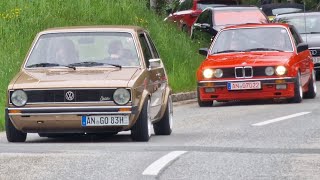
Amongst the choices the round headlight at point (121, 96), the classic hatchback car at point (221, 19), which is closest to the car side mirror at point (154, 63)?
the round headlight at point (121, 96)

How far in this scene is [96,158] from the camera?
463 inches

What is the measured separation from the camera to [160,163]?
11336 millimetres

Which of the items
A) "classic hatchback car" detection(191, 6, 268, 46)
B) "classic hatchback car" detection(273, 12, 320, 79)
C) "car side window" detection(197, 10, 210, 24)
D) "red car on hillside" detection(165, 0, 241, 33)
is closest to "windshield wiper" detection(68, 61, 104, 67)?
"classic hatchback car" detection(273, 12, 320, 79)

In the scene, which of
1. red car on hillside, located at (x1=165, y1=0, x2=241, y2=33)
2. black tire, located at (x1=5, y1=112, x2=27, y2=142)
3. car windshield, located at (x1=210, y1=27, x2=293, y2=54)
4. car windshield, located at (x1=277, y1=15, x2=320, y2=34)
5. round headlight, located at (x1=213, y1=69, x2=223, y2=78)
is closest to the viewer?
black tire, located at (x1=5, y1=112, x2=27, y2=142)

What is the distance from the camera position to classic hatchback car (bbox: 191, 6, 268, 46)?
3141 cm

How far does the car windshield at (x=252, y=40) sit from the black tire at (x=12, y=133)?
8.58 meters

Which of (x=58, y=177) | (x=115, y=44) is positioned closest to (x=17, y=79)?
(x=115, y=44)

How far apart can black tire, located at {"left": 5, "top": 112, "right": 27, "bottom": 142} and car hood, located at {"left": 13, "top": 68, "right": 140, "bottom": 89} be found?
1.60ft

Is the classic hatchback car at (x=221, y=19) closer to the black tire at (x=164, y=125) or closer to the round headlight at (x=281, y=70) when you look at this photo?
the round headlight at (x=281, y=70)

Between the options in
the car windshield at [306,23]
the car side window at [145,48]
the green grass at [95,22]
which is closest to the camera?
the car side window at [145,48]

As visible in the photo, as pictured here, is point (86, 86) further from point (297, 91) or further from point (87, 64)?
point (297, 91)

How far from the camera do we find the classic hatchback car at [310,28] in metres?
28.5

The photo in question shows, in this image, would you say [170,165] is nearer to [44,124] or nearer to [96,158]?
[96,158]

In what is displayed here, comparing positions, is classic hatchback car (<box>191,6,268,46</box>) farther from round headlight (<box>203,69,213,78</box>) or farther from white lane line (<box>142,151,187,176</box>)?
white lane line (<box>142,151,187,176</box>)
